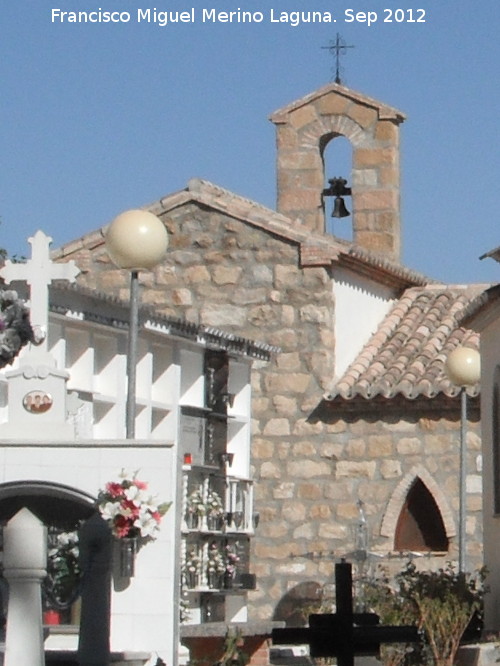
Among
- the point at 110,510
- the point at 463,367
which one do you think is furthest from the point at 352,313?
the point at 110,510

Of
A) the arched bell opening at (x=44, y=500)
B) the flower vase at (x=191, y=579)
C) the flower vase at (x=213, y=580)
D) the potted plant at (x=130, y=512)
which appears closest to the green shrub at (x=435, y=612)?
the flower vase at (x=191, y=579)

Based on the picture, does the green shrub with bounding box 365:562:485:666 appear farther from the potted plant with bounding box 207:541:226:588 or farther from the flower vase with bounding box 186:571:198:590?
the potted plant with bounding box 207:541:226:588

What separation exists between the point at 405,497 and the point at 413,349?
2.16 metres

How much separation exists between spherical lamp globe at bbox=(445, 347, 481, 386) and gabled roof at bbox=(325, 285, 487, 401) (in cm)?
387

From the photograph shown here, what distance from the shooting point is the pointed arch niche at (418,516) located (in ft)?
80.4

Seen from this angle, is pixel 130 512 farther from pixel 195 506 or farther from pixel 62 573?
pixel 195 506

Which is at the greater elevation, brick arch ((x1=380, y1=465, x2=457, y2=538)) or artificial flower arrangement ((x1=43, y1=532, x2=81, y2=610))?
brick arch ((x1=380, y1=465, x2=457, y2=538))

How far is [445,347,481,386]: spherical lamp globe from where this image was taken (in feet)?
64.1

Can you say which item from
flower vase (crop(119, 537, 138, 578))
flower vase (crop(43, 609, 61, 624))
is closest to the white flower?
flower vase (crop(119, 537, 138, 578))

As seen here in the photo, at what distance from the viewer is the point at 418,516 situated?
2475cm

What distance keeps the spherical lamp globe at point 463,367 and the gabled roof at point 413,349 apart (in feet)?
12.7

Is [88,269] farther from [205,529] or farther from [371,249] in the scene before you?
[205,529]

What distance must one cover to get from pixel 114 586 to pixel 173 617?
0.44 m

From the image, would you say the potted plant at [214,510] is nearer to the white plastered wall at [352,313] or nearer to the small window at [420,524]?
the small window at [420,524]
